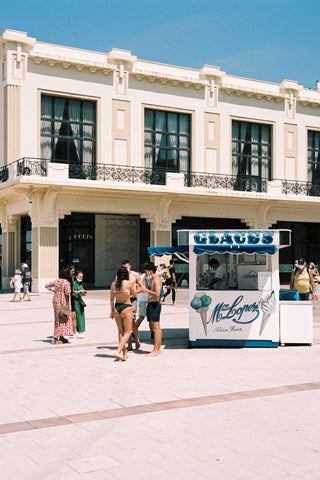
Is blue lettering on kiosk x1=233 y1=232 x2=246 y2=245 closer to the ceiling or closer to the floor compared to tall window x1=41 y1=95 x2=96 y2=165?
closer to the floor

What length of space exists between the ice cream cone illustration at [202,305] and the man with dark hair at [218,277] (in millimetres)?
326

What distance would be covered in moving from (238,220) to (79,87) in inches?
468

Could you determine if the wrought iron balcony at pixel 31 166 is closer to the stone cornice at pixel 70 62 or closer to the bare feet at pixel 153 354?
the stone cornice at pixel 70 62

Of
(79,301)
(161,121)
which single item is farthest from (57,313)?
(161,121)

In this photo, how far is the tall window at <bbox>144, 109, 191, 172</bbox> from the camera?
31.1 meters

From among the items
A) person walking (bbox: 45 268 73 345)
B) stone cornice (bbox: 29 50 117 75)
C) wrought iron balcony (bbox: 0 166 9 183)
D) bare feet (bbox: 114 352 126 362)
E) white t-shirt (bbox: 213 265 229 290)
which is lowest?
bare feet (bbox: 114 352 126 362)

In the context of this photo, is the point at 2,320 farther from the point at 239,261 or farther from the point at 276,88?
the point at 276,88

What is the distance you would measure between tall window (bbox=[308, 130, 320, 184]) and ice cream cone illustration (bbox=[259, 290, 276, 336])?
25.5 meters

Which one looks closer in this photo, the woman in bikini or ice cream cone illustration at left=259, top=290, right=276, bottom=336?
the woman in bikini

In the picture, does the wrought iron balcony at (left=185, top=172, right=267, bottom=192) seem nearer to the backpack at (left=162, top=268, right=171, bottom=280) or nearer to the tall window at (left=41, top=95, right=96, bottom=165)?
the tall window at (left=41, top=95, right=96, bottom=165)

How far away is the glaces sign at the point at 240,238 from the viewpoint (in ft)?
38.3

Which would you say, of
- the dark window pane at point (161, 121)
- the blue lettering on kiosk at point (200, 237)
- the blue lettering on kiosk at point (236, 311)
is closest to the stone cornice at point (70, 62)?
the dark window pane at point (161, 121)

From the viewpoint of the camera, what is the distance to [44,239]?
2777 centimetres

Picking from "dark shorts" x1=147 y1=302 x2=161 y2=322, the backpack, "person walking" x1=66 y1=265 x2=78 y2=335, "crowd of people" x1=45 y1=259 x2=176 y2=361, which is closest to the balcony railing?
the backpack
